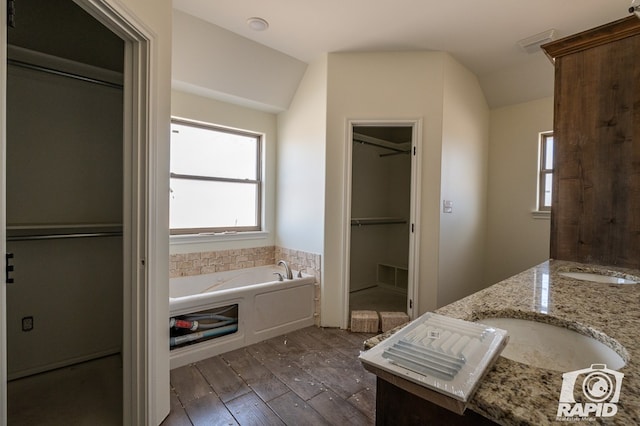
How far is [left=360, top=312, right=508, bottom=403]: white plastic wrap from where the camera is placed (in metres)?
0.54

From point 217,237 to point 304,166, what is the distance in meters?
1.19

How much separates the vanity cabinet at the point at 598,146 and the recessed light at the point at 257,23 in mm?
1994

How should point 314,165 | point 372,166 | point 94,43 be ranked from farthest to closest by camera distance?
point 372,166, point 314,165, point 94,43

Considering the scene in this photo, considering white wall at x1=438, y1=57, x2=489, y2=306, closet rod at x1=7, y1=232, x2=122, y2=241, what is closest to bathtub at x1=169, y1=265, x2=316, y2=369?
closet rod at x1=7, y1=232, x2=122, y2=241

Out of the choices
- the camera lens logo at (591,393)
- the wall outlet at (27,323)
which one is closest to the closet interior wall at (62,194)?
the wall outlet at (27,323)

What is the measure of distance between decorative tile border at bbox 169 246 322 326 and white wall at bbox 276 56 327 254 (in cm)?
10

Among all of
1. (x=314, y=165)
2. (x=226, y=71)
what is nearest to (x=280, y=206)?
(x=314, y=165)

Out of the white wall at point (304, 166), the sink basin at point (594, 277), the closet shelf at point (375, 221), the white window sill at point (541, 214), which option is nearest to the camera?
the sink basin at point (594, 277)

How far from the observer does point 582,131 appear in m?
1.65

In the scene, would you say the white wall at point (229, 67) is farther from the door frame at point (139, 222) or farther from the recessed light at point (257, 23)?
the door frame at point (139, 222)

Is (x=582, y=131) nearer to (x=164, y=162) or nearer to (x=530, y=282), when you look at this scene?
(x=530, y=282)

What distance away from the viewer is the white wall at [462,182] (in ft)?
9.66

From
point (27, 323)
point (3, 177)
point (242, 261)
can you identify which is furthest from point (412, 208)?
point (27, 323)

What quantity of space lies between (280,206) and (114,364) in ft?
6.82
